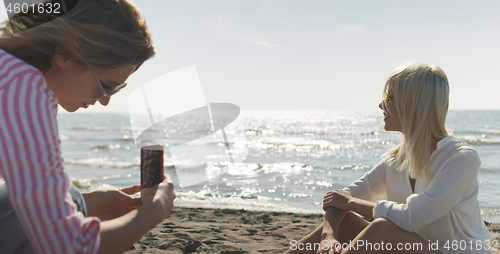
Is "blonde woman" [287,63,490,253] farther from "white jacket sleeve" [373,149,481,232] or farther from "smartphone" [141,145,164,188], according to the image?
"smartphone" [141,145,164,188]

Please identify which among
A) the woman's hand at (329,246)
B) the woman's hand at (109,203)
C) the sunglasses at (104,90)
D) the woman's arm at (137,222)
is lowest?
the woman's hand at (329,246)

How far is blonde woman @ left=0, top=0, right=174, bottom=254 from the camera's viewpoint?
1.09 meters

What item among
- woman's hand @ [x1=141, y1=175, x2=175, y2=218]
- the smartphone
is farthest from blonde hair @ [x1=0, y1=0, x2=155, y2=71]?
woman's hand @ [x1=141, y1=175, x2=175, y2=218]

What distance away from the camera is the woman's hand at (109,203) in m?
1.95

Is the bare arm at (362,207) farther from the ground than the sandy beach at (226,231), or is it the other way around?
the bare arm at (362,207)

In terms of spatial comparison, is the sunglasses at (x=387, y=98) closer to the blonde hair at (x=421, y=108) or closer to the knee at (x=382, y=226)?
the blonde hair at (x=421, y=108)

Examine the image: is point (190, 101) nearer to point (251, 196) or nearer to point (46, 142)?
point (46, 142)

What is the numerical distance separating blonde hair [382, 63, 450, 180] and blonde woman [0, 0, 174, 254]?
5.03 feet

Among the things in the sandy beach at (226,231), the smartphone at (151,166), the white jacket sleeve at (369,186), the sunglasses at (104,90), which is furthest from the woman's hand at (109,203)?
the sandy beach at (226,231)

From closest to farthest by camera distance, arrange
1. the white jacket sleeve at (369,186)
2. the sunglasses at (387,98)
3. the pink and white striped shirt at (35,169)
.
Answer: the pink and white striped shirt at (35,169) → the sunglasses at (387,98) → the white jacket sleeve at (369,186)

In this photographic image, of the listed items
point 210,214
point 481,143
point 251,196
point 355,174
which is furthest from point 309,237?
point 481,143

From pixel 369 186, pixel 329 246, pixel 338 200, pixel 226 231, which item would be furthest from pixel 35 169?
pixel 226 231

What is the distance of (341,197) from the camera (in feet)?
8.14

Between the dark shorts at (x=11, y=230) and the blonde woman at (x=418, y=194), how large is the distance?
1480mm
